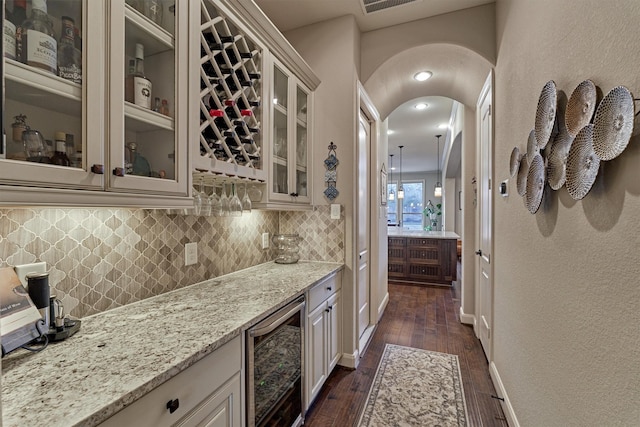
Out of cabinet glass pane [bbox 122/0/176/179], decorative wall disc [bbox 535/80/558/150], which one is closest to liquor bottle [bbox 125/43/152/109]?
cabinet glass pane [bbox 122/0/176/179]

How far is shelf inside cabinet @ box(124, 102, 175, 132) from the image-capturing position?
109 centimetres

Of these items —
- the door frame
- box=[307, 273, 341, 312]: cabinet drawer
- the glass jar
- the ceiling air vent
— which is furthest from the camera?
the glass jar

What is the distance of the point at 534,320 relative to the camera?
1544mm

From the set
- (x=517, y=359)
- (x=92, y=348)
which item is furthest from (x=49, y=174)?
(x=517, y=359)

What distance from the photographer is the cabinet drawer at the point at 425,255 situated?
5203 mm

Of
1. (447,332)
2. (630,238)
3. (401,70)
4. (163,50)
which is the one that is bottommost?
(447,332)

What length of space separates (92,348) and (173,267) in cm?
67

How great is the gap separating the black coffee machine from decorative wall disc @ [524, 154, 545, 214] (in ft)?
6.56

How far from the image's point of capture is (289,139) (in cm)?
222

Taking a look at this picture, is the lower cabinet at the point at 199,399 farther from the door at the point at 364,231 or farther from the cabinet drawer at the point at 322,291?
the door at the point at 364,231

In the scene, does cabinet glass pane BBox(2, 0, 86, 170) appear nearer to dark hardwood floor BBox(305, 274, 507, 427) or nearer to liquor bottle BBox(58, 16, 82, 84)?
liquor bottle BBox(58, 16, 82, 84)

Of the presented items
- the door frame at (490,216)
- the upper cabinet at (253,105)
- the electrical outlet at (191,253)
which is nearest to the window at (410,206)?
the door frame at (490,216)

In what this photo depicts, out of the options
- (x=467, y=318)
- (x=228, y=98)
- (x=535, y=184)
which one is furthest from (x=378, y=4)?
(x=467, y=318)

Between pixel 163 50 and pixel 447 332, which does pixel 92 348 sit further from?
pixel 447 332
